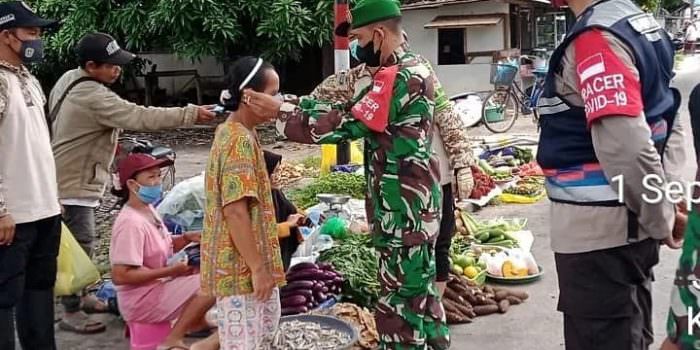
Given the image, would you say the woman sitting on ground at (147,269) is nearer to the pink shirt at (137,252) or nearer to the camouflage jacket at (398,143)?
the pink shirt at (137,252)

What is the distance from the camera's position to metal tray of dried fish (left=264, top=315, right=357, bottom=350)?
3.83m

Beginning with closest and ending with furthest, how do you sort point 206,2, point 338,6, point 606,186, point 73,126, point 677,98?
1. point 606,186
2. point 677,98
3. point 73,126
4. point 338,6
5. point 206,2

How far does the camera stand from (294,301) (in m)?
4.63

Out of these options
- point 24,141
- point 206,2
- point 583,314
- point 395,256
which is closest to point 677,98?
point 583,314

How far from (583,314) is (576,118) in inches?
26.3

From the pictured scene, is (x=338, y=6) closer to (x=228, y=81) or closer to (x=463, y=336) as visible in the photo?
(x=463, y=336)

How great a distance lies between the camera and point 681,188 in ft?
8.91

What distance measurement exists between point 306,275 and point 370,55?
1701 millimetres

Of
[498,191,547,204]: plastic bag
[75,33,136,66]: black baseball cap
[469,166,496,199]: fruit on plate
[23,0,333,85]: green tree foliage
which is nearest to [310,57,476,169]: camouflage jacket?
[75,33,136,66]: black baseball cap

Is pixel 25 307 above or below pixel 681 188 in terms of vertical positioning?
below

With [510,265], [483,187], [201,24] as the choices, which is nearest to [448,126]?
[510,265]

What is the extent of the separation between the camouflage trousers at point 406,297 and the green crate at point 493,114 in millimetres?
10232

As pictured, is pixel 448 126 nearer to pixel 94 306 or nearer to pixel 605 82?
pixel 605 82

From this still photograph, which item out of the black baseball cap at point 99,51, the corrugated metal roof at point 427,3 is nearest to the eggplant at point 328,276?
the black baseball cap at point 99,51
